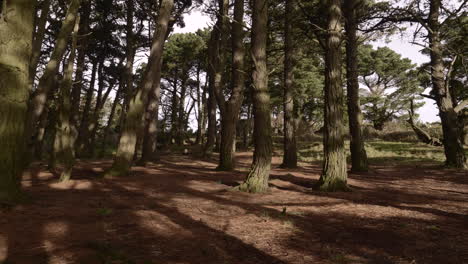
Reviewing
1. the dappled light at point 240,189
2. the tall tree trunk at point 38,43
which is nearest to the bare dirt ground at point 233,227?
the dappled light at point 240,189

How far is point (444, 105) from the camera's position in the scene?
12680 mm

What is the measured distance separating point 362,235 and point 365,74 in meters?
34.7

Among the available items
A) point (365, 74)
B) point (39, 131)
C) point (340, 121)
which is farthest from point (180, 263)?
point (365, 74)

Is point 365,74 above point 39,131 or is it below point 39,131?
above

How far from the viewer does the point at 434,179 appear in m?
9.65

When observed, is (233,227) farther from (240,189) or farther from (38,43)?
(38,43)

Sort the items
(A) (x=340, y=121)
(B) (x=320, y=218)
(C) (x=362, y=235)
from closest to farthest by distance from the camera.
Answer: (C) (x=362, y=235)
(B) (x=320, y=218)
(A) (x=340, y=121)

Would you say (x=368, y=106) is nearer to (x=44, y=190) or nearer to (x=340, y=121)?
(x=340, y=121)

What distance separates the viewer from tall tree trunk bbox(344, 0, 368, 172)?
37.4 ft

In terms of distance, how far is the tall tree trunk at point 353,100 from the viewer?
1139 centimetres

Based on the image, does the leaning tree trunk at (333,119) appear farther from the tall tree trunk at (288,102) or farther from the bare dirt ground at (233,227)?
the tall tree trunk at (288,102)

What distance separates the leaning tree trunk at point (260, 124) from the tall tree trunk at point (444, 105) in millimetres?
8801

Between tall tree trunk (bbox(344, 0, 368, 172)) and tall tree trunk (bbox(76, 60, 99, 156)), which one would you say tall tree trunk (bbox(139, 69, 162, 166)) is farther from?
tall tree trunk (bbox(76, 60, 99, 156))

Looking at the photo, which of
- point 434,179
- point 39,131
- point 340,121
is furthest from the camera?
point 39,131
